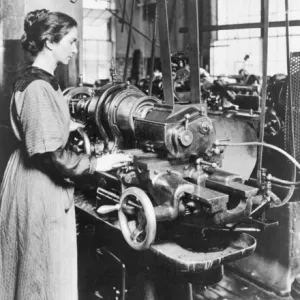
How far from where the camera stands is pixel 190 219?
1.69m

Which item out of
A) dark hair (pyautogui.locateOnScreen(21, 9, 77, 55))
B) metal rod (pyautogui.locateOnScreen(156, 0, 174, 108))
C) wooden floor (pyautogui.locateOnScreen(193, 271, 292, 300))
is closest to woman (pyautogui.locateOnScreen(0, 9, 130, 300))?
dark hair (pyautogui.locateOnScreen(21, 9, 77, 55))

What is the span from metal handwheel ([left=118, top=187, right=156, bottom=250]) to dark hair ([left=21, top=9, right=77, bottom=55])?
2.30ft

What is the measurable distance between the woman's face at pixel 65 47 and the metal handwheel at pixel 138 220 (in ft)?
2.10

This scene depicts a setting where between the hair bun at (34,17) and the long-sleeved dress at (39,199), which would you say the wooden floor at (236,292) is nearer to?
the long-sleeved dress at (39,199)

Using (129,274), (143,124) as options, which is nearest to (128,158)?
(143,124)

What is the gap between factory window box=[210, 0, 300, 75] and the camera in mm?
9953

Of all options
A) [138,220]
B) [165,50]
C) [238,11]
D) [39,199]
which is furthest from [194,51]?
[238,11]

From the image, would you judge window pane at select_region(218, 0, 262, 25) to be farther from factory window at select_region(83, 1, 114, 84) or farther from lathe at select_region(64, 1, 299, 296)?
lathe at select_region(64, 1, 299, 296)

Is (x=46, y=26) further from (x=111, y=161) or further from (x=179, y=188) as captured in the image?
(x=179, y=188)

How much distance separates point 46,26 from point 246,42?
32.7ft

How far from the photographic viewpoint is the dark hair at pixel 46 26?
5.45 feet

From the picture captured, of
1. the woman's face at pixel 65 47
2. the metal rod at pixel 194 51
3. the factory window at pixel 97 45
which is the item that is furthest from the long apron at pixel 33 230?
the factory window at pixel 97 45

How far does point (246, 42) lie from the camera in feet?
35.7

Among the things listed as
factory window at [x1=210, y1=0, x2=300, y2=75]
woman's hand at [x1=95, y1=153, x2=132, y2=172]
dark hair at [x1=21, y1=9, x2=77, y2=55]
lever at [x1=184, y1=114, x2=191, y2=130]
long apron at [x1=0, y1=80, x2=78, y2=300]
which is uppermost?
factory window at [x1=210, y1=0, x2=300, y2=75]
